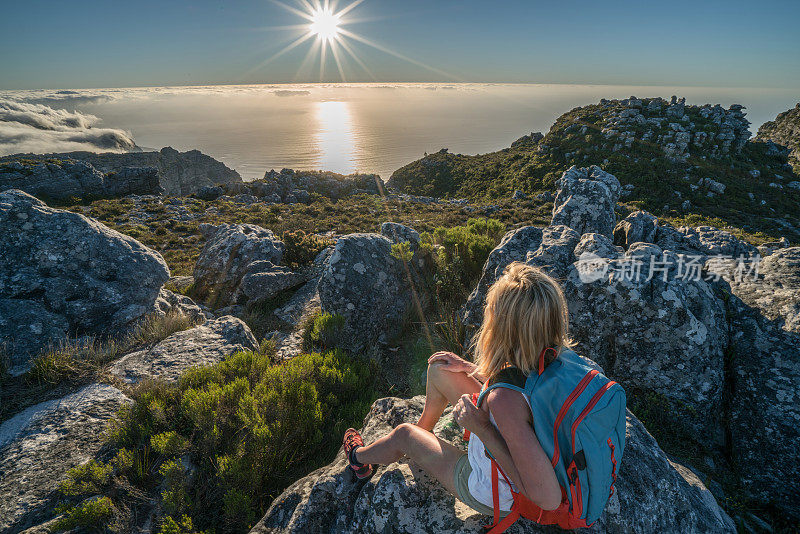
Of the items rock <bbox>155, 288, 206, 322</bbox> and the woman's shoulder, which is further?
rock <bbox>155, 288, 206, 322</bbox>

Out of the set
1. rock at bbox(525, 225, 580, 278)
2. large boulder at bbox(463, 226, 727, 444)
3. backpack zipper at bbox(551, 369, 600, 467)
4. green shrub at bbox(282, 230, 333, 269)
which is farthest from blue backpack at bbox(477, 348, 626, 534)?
green shrub at bbox(282, 230, 333, 269)

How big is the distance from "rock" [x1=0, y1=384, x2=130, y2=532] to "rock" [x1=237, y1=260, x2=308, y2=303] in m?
3.91

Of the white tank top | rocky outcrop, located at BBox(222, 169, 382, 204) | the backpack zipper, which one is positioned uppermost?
the backpack zipper

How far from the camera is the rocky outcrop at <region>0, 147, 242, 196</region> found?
7181 centimetres

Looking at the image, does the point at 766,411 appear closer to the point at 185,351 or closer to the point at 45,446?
the point at 185,351

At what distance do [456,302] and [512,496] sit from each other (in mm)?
5107

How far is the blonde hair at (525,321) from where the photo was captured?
2.07 m

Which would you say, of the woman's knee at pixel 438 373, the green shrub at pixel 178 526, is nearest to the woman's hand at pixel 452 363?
the woman's knee at pixel 438 373

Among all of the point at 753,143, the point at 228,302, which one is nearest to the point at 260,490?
the point at 228,302

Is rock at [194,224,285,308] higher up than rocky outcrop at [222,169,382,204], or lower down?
higher up

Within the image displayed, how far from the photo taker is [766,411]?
3977mm

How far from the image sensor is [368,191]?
173 feet

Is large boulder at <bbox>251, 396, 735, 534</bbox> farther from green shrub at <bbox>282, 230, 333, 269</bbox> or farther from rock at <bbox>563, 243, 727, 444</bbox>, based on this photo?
green shrub at <bbox>282, 230, 333, 269</bbox>

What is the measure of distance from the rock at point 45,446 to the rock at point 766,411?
7822mm
